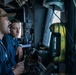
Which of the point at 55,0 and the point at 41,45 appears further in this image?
the point at 41,45

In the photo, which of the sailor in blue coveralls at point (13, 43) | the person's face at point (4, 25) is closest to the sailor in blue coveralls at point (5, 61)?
the person's face at point (4, 25)

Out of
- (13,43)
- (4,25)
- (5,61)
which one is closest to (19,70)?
(5,61)

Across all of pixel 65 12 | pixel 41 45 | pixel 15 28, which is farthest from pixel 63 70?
pixel 15 28

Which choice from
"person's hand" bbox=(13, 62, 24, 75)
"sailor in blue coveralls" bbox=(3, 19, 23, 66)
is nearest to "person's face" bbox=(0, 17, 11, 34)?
"person's hand" bbox=(13, 62, 24, 75)

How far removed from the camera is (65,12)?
75.9 inches

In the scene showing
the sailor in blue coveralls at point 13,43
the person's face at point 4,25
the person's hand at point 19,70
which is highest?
the person's face at point 4,25

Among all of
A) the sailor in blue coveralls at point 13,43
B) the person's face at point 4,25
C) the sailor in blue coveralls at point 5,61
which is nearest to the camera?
the sailor in blue coveralls at point 5,61

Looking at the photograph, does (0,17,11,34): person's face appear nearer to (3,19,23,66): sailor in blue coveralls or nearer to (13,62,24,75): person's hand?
(13,62,24,75): person's hand

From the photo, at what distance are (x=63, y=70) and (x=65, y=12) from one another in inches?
23.7

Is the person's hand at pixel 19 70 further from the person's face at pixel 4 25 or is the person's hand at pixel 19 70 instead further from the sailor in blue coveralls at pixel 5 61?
the person's face at pixel 4 25

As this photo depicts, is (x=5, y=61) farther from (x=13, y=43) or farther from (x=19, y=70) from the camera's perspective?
(x=13, y=43)

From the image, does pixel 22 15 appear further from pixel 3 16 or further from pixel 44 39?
pixel 3 16

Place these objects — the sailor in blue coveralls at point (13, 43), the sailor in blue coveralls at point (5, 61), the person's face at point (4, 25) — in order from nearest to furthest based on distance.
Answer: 1. the sailor in blue coveralls at point (5, 61)
2. the person's face at point (4, 25)
3. the sailor in blue coveralls at point (13, 43)

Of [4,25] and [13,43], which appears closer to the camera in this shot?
[4,25]
